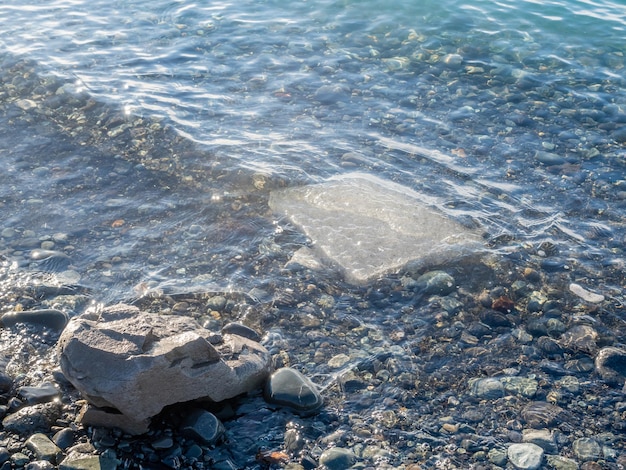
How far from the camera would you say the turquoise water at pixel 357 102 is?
6391 mm

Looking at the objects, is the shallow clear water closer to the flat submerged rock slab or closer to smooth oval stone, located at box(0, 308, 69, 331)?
the flat submerged rock slab

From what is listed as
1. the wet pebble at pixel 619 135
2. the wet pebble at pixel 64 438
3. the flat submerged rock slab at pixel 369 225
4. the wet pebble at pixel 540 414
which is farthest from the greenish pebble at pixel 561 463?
the wet pebble at pixel 619 135

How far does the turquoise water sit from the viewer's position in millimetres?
6391

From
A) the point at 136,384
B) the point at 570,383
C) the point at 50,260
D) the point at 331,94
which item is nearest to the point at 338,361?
the point at 136,384

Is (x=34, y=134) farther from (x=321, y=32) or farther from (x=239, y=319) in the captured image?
(x=321, y=32)

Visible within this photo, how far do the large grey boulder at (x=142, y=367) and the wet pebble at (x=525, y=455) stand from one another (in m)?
1.72

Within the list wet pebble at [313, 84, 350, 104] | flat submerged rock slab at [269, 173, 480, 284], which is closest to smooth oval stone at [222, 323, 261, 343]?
flat submerged rock slab at [269, 173, 480, 284]

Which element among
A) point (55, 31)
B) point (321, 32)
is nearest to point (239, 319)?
point (321, 32)

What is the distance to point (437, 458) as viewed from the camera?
393 cm

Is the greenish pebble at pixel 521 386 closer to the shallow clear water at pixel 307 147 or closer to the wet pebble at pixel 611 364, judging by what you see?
the shallow clear water at pixel 307 147

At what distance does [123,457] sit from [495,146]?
18.1 ft

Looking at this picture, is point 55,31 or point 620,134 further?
point 55,31

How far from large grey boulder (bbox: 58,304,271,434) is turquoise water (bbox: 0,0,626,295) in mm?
1421

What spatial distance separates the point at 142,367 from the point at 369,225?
9.78 ft
